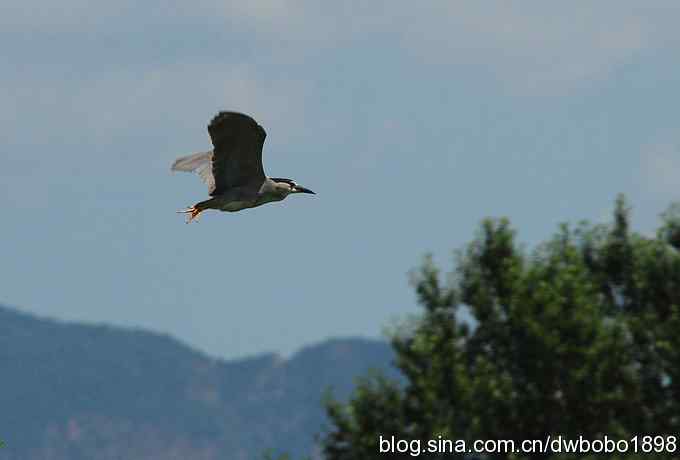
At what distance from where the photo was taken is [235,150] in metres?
17.9

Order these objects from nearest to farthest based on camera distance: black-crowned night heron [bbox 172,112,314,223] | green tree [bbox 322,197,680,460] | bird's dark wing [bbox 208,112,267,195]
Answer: bird's dark wing [bbox 208,112,267,195], black-crowned night heron [bbox 172,112,314,223], green tree [bbox 322,197,680,460]

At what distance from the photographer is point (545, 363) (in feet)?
131

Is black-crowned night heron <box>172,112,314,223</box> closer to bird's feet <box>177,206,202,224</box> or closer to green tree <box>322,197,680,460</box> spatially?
bird's feet <box>177,206,202,224</box>

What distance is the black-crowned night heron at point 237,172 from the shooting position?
17.3 m

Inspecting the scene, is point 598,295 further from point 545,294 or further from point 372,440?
point 372,440

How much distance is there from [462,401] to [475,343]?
283 cm

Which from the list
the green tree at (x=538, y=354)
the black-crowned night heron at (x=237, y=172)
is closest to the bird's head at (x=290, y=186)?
the black-crowned night heron at (x=237, y=172)

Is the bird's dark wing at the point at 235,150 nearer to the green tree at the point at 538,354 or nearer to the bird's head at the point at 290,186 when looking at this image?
the bird's head at the point at 290,186

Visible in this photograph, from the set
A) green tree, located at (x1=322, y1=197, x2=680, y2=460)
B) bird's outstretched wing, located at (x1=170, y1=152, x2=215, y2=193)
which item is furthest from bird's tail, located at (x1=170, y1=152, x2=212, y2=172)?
green tree, located at (x1=322, y1=197, x2=680, y2=460)

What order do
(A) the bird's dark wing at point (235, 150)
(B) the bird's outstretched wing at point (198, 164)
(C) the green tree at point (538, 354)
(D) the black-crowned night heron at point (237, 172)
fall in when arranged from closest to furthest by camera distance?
(A) the bird's dark wing at point (235, 150), (D) the black-crowned night heron at point (237, 172), (B) the bird's outstretched wing at point (198, 164), (C) the green tree at point (538, 354)

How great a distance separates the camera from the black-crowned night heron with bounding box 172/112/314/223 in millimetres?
17281

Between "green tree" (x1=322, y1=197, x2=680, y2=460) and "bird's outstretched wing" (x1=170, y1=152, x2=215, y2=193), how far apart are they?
63.0 feet

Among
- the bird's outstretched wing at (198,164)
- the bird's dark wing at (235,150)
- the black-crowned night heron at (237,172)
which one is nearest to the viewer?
the bird's dark wing at (235,150)

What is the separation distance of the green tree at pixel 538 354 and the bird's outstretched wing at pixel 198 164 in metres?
19.2
